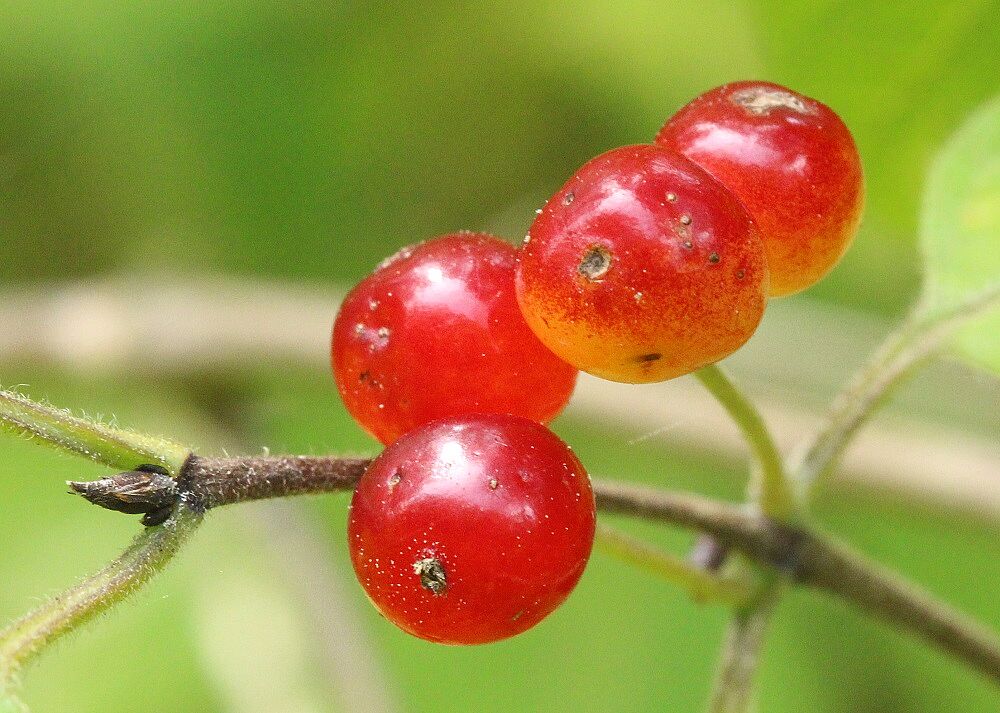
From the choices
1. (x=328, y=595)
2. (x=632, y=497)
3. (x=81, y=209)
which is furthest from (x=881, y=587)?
(x=81, y=209)

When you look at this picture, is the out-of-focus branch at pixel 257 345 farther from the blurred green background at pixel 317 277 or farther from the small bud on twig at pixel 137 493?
the small bud on twig at pixel 137 493

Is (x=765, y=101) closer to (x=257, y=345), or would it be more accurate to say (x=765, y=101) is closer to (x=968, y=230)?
(x=968, y=230)

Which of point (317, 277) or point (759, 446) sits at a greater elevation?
point (759, 446)

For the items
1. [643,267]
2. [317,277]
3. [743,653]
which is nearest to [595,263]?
[643,267]

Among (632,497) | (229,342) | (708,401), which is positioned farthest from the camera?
(229,342)

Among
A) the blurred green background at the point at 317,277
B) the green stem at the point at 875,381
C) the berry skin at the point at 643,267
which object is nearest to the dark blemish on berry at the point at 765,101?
the berry skin at the point at 643,267

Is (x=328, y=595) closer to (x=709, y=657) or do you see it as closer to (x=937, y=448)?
(x=709, y=657)
